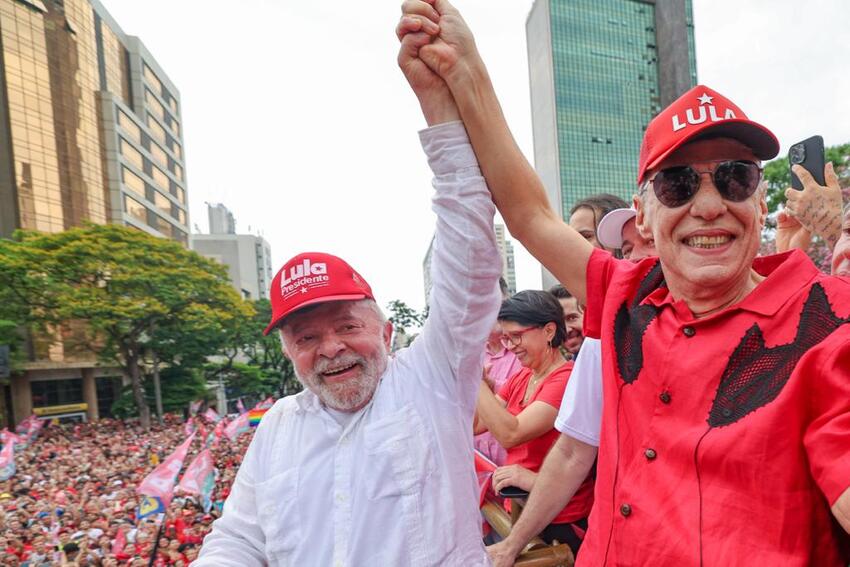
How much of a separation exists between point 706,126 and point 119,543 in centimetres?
954

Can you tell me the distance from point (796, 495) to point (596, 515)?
0.50m

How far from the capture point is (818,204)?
1797mm

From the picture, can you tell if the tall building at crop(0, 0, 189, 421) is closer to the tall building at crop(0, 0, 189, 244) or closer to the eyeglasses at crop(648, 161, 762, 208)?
the tall building at crop(0, 0, 189, 244)

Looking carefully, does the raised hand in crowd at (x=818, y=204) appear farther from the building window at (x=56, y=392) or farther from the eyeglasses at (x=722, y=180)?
the building window at (x=56, y=392)

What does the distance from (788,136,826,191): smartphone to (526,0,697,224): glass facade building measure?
196 ft

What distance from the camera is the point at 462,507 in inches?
66.2

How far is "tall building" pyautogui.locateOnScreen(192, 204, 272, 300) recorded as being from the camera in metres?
70.8

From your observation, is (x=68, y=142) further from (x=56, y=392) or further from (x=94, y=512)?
(x=94, y=512)

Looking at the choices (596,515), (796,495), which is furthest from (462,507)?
(796,495)

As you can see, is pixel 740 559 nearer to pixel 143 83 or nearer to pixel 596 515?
pixel 596 515

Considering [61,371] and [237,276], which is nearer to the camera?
[61,371]

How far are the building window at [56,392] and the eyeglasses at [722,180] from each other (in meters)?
37.5

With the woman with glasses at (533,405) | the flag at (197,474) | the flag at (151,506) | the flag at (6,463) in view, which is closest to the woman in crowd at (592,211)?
the woman with glasses at (533,405)

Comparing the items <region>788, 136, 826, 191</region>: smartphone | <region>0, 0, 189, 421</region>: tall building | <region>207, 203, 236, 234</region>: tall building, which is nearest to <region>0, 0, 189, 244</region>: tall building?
<region>0, 0, 189, 421</region>: tall building
